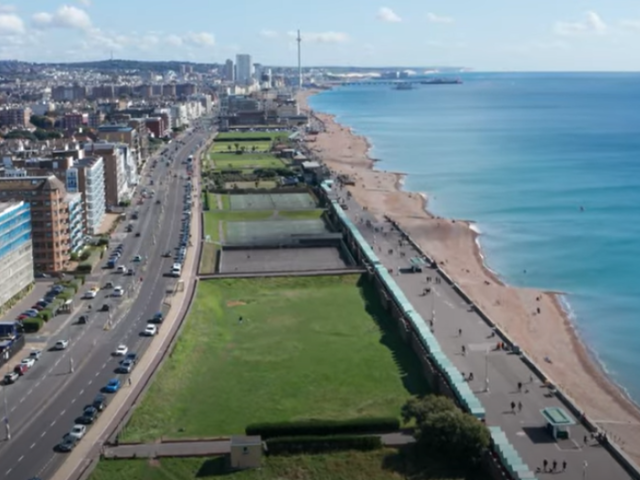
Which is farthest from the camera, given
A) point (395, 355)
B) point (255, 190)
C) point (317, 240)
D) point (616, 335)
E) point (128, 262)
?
point (255, 190)

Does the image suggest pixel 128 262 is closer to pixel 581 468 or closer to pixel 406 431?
pixel 406 431

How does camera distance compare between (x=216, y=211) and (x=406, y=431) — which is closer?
(x=406, y=431)

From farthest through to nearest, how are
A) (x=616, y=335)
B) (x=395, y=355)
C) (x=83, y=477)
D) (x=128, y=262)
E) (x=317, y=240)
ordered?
(x=317, y=240) → (x=128, y=262) → (x=616, y=335) → (x=395, y=355) → (x=83, y=477)

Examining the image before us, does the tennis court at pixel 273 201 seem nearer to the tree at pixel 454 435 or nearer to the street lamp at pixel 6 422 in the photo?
the street lamp at pixel 6 422

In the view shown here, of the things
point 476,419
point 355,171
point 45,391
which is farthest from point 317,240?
point 355,171

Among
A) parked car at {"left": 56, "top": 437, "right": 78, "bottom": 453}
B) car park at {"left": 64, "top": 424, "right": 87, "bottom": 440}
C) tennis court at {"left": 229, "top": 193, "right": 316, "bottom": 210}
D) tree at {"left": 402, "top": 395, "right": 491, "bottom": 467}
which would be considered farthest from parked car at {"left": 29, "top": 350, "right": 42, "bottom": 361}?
tennis court at {"left": 229, "top": 193, "right": 316, "bottom": 210}

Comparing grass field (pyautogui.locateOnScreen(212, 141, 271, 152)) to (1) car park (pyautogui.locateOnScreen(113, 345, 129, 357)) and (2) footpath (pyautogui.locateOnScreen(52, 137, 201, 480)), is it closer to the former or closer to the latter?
(2) footpath (pyautogui.locateOnScreen(52, 137, 201, 480))
